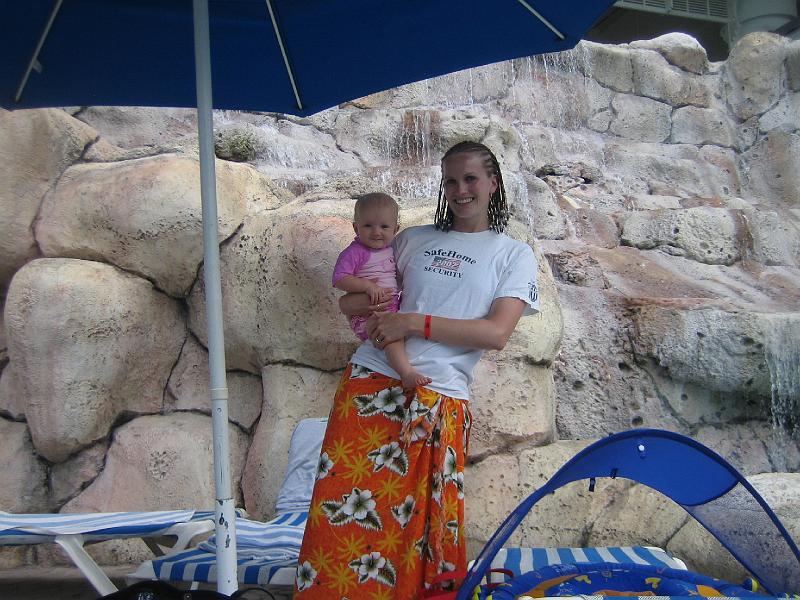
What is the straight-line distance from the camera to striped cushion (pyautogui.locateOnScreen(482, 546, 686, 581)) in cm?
274

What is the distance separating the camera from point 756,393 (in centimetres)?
475

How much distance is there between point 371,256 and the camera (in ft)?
7.72

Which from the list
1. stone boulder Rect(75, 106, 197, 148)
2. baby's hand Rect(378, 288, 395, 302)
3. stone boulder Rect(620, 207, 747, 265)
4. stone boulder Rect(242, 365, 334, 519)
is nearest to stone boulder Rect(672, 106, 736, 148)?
stone boulder Rect(620, 207, 747, 265)

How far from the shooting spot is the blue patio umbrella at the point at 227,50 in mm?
2195

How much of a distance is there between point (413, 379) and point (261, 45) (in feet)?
4.13

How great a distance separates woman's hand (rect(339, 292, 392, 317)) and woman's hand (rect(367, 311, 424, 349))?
0.08 m

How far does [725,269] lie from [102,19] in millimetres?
5419

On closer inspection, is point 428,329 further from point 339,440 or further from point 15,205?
point 15,205

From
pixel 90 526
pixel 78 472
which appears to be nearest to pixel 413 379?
pixel 90 526

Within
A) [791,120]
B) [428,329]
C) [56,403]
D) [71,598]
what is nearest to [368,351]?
[428,329]

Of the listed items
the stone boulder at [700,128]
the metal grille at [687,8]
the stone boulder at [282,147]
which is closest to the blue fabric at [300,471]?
the stone boulder at [282,147]

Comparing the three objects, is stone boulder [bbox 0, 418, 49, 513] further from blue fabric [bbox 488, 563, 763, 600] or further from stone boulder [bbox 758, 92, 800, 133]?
stone boulder [bbox 758, 92, 800, 133]

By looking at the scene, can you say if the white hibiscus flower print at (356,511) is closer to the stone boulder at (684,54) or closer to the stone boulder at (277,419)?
the stone boulder at (277,419)

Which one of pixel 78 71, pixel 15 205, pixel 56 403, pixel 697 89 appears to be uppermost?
pixel 697 89
